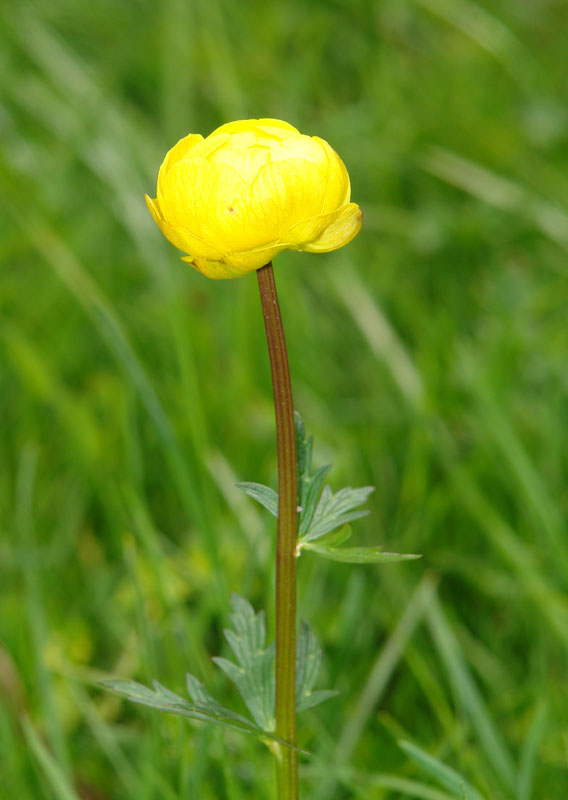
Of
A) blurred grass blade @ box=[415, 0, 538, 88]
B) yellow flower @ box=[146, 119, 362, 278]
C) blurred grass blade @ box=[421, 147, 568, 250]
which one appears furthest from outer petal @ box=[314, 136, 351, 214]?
blurred grass blade @ box=[415, 0, 538, 88]

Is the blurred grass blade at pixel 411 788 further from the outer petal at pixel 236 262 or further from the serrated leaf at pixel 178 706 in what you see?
the outer petal at pixel 236 262

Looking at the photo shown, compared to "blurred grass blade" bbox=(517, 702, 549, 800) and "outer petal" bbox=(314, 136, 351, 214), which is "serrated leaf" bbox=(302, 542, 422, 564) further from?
"blurred grass blade" bbox=(517, 702, 549, 800)

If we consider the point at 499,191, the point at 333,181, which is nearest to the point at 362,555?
the point at 333,181

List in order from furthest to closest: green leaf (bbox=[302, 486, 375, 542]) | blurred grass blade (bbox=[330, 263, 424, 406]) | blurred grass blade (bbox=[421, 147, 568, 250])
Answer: blurred grass blade (bbox=[421, 147, 568, 250]), blurred grass blade (bbox=[330, 263, 424, 406]), green leaf (bbox=[302, 486, 375, 542])

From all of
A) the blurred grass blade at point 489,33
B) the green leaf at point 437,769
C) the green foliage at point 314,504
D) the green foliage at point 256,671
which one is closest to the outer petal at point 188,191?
the green foliage at point 314,504

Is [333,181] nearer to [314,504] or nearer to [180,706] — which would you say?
[314,504]

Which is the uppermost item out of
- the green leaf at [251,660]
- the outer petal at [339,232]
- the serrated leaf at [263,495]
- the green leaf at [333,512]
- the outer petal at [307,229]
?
the outer petal at [307,229]

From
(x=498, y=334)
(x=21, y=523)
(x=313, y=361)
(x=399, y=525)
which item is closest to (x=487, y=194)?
(x=498, y=334)
